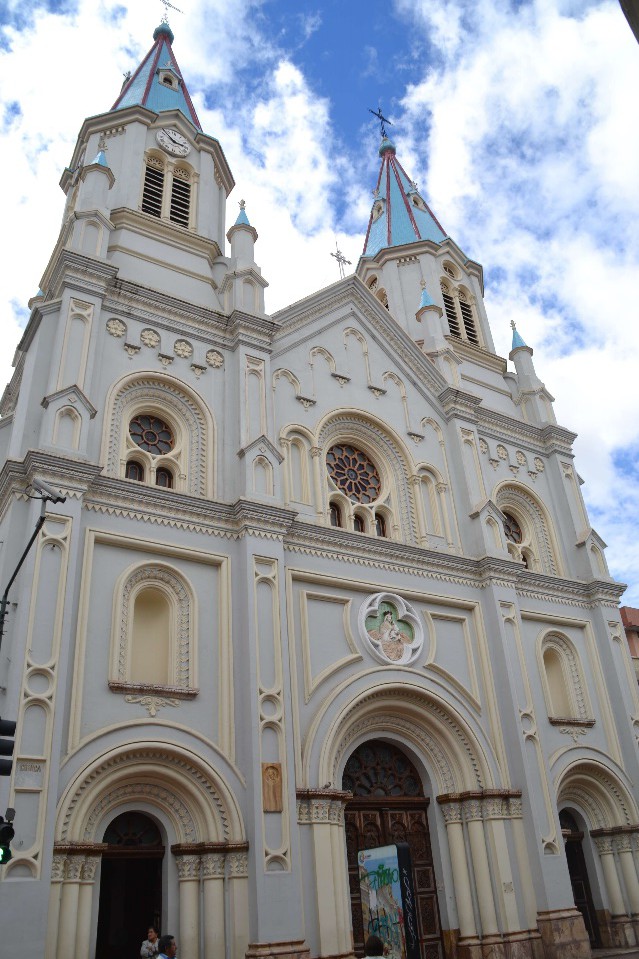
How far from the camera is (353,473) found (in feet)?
71.9

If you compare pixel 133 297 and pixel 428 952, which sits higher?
pixel 133 297

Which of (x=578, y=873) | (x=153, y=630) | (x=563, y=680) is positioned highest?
(x=563, y=680)

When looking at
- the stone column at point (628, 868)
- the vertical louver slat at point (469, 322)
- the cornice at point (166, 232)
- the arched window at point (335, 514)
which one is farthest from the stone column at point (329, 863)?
the vertical louver slat at point (469, 322)

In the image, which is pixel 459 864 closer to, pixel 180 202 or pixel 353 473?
pixel 353 473

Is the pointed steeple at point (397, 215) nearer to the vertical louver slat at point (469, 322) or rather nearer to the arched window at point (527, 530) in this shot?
the vertical louver slat at point (469, 322)

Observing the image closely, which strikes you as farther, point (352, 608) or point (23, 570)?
point (352, 608)

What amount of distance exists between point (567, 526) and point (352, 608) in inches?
388

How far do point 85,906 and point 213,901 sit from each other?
234 centimetres

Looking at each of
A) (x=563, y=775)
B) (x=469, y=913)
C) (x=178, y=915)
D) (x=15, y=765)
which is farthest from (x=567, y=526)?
(x=15, y=765)

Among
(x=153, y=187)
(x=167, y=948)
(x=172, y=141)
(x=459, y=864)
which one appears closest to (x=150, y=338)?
(x=153, y=187)

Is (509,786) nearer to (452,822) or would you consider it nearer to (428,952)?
(452,822)

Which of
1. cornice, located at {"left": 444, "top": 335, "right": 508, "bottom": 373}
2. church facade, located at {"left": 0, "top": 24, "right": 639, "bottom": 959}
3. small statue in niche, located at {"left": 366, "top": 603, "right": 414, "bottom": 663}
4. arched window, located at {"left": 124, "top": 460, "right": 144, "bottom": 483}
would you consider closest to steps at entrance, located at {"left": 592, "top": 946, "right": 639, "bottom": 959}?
church facade, located at {"left": 0, "top": 24, "right": 639, "bottom": 959}

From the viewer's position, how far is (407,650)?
63.8 feet

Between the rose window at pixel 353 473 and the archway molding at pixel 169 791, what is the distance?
852cm
